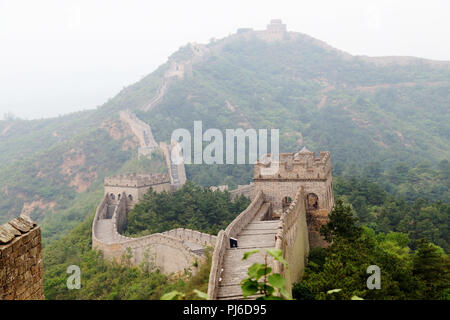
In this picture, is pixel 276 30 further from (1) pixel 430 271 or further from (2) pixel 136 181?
(1) pixel 430 271

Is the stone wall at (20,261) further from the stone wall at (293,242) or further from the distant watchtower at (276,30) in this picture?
the distant watchtower at (276,30)

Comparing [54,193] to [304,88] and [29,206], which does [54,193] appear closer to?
[29,206]

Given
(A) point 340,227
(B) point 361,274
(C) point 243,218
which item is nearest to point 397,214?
(A) point 340,227

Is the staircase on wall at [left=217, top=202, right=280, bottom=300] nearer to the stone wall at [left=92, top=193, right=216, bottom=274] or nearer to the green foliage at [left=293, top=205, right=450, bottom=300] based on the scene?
the green foliage at [left=293, top=205, right=450, bottom=300]

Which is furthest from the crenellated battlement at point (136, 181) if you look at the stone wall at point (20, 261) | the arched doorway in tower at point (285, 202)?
the stone wall at point (20, 261)
